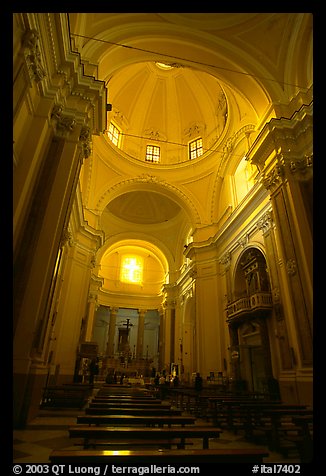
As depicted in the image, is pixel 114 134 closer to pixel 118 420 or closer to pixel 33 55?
pixel 33 55

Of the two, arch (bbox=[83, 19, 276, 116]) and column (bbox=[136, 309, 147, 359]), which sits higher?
arch (bbox=[83, 19, 276, 116])

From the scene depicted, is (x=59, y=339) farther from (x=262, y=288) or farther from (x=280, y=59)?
(x=280, y=59)

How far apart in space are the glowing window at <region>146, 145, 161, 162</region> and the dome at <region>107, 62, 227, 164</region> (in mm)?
199

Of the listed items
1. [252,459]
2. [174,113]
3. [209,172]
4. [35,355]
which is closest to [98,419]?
[252,459]

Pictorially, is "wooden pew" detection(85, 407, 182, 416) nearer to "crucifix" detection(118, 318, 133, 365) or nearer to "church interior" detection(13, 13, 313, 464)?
"church interior" detection(13, 13, 313, 464)

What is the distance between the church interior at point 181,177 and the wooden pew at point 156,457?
11.3 feet

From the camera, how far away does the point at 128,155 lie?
1697cm

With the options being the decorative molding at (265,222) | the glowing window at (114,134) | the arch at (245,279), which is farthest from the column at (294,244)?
the glowing window at (114,134)

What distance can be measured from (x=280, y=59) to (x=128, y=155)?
9.77 m

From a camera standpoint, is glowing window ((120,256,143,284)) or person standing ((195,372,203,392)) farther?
glowing window ((120,256,143,284))

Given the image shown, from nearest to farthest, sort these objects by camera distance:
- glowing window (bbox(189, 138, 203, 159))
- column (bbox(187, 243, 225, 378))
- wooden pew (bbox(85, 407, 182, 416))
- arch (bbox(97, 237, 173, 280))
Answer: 1. wooden pew (bbox(85, 407, 182, 416))
2. column (bbox(187, 243, 225, 378))
3. glowing window (bbox(189, 138, 203, 159))
4. arch (bbox(97, 237, 173, 280))

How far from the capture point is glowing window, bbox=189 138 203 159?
18.2 m

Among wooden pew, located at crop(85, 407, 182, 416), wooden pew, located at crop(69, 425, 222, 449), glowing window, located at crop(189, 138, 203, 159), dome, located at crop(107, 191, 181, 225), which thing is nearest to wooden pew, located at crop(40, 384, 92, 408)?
wooden pew, located at crop(85, 407, 182, 416)

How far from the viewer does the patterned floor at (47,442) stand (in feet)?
11.1
